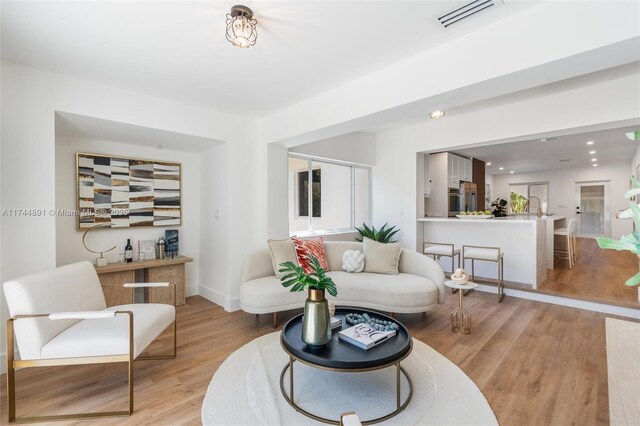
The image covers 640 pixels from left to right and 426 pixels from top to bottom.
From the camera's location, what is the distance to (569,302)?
3.75 meters

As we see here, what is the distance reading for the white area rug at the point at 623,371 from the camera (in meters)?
1.02

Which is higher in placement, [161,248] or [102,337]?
[161,248]

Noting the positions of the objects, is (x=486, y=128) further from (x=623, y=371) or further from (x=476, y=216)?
(x=623, y=371)

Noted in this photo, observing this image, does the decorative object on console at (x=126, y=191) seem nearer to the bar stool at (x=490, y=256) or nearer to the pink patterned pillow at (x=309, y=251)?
the pink patterned pillow at (x=309, y=251)

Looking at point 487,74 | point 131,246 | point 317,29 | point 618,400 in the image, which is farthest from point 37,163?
point 618,400

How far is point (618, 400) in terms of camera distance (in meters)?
1.09

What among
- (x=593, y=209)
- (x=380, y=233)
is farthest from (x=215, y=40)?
(x=593, y=209)

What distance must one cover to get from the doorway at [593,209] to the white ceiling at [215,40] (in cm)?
1068

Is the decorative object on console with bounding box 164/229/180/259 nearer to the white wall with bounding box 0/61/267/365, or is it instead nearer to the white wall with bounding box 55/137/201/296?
the white wall with bounding box 55/137/201/296

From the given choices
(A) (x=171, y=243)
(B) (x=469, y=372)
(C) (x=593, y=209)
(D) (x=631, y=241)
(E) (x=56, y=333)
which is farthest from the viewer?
(C) (x=593, y=209)

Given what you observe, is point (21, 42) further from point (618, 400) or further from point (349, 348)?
point (618, 400)

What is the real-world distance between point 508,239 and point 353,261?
2584 millimetres

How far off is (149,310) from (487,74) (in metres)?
3.05

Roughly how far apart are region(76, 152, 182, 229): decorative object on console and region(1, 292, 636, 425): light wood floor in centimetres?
146
